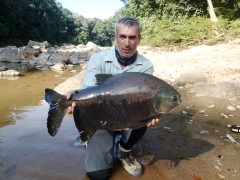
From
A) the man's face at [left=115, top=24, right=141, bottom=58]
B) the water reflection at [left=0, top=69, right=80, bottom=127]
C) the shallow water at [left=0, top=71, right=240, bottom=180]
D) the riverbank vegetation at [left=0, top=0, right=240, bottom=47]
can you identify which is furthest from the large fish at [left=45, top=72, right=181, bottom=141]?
the riverbank vegetation at [left=0, top=0, right=240, bottom=47]

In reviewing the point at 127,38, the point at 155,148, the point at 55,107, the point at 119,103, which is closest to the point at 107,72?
the point at 127,38

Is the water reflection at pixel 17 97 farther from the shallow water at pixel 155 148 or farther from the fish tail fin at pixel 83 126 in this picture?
the fish tail fin at pixel 83 126

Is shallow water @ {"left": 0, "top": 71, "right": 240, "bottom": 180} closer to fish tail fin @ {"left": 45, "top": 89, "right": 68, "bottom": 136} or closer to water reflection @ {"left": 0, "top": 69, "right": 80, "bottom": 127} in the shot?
water reflection @ {"left": 0, "top": 69, "right": 80, "bottom": 127}

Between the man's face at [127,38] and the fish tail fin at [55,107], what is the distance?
968mm

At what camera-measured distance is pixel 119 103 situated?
9.43ft

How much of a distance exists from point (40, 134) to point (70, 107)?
8.07 ft

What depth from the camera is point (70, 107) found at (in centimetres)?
288

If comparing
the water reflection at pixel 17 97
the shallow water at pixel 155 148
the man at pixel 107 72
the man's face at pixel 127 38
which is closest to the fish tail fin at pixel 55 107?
the man at pixel 107 72

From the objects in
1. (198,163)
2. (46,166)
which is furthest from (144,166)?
(46,166)

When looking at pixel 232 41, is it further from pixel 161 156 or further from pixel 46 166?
pixel 46 166

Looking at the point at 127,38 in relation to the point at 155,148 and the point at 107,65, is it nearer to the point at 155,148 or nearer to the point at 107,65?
the point at 107,65

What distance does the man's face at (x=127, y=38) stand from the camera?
129 inches

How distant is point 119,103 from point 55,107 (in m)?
0.61

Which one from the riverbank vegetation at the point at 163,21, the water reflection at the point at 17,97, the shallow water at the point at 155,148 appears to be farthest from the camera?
the riverbank vegetation at the point at 163,21
